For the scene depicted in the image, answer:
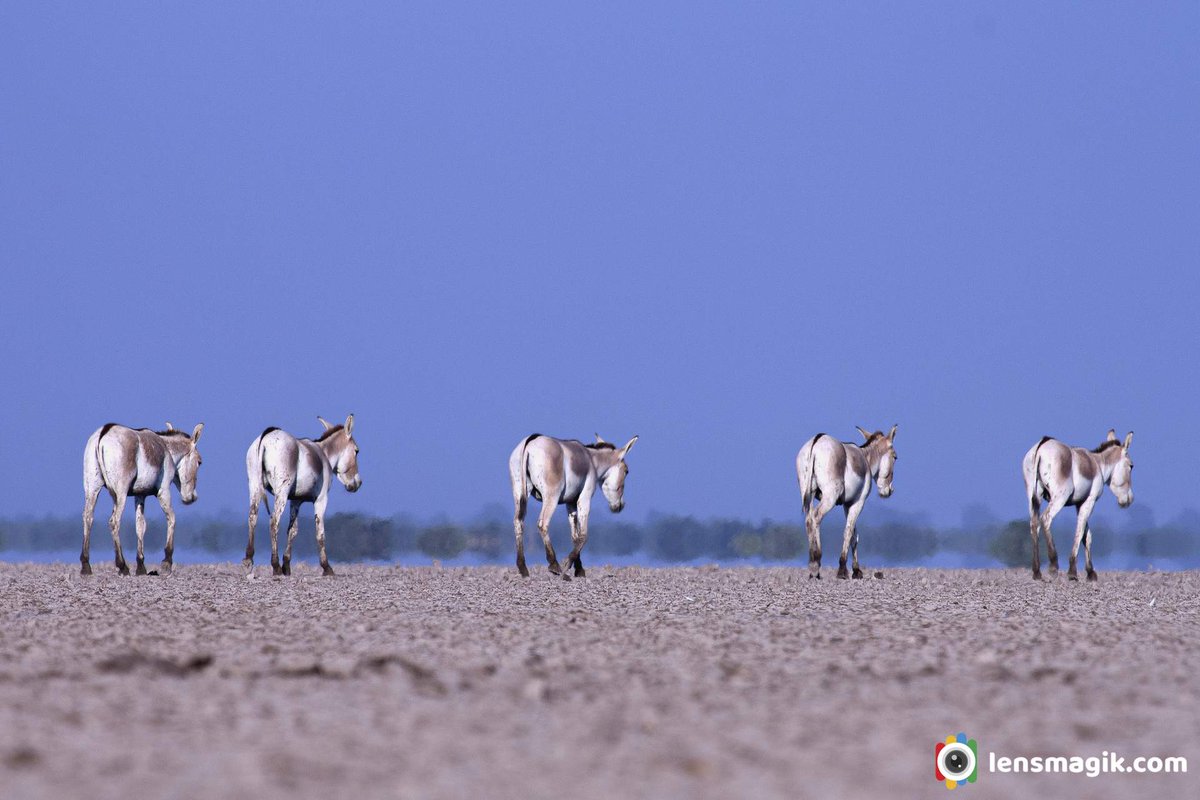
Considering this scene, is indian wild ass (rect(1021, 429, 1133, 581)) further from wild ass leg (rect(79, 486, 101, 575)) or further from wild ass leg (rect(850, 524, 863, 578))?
wild ass leg (rect(79, 486, 101, 575))

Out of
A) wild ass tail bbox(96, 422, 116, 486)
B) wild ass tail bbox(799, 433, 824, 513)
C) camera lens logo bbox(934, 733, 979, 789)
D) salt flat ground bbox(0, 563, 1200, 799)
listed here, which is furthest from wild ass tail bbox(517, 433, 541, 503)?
camera lens logo bbox(934, 733, 979, 789)

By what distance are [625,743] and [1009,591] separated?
54.3 feet

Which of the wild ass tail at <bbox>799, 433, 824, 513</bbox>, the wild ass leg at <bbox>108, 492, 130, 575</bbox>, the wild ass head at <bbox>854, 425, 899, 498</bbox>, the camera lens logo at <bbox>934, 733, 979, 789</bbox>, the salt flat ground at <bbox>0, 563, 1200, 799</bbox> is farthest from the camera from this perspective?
the wild ass head at <bbox>854, 425, 899, 498</bbox>

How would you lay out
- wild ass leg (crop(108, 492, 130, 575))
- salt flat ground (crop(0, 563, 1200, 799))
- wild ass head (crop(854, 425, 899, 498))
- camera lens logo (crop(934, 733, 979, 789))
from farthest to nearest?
1. wild ass head (crop(854, 425, 899, 498))
2. wild ass leg (crop(108, 492, 130, 575))
3. camera lens logo (crop(934, 733, 979, 789))
4. salt flat ground (crop(0, 563, 1200, 799))

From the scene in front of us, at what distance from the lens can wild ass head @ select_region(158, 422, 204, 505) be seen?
2795cm

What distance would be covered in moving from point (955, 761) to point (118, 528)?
2187cm

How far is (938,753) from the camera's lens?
662cm

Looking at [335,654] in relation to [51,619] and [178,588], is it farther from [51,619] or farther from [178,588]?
[178,588]

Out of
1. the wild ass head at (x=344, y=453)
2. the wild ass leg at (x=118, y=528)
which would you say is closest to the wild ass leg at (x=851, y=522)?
the wild ass head at (x=344, y=453)

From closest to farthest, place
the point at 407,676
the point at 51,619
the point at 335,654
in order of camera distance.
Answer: the point at 407,676
the point at 335,654
the point at 51,619

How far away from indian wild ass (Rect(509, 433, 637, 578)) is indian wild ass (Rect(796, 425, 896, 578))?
13.9 ft

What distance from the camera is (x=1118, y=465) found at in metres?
29.5

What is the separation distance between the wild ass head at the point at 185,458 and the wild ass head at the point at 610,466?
7968 millimetres

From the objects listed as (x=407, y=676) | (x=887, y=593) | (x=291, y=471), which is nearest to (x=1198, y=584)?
(x=887, y=593)
